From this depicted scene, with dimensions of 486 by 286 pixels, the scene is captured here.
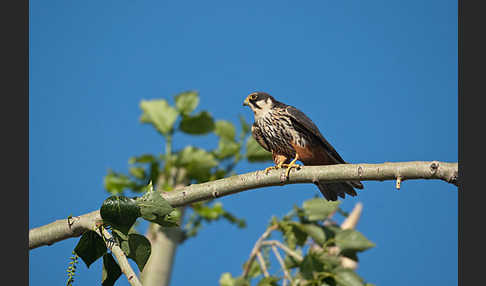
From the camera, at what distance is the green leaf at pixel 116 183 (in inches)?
219

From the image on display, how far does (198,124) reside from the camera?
16.9 feet

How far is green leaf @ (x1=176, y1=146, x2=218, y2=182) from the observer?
16.5 ft

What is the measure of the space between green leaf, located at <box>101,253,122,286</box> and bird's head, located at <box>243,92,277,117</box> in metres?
2.43

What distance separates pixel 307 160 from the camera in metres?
3.57

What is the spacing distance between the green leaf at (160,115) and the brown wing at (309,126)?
187 centimetres

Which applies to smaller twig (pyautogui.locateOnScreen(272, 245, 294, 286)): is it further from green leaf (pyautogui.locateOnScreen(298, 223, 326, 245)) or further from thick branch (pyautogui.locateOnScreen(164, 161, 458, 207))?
thick branch (pyautogui.locateOnScreen(164, 161, 458, 207))

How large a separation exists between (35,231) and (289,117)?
2.23 metres

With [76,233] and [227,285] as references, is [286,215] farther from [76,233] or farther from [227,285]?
[76,233]

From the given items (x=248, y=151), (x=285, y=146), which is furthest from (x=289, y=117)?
(x=248, y=151)

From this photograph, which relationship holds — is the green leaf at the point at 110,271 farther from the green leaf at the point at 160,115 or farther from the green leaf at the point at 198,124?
the green leaf at the point at 160,115

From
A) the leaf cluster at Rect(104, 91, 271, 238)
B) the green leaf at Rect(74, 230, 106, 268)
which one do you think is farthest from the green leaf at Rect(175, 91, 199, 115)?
the green leaf at Rect(74, 230, 106, 268)

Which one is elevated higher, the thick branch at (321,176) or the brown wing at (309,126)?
the brown wing at (309,126)

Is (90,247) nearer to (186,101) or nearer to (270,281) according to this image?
(270,281)

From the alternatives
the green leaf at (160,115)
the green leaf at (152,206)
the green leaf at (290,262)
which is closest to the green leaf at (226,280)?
the green leaf at (290,262)
